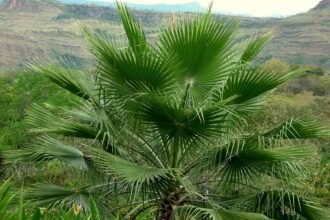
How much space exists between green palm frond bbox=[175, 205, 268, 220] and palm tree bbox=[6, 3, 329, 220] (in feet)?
0.04

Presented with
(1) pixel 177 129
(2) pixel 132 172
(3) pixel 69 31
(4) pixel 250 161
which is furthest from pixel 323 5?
(2) pixel 132 172

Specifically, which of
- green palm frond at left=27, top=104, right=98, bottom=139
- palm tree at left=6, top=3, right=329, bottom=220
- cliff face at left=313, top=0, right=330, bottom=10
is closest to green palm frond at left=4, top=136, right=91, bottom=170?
palm tree at left=6, top=3, right=329, bottom=220

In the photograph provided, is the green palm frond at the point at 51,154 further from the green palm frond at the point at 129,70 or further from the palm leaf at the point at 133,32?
the palm leaf at the point at 133,32

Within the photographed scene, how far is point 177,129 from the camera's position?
5.64 metres

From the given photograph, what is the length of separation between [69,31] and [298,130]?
9720 cm

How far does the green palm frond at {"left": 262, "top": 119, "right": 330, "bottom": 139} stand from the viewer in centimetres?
615

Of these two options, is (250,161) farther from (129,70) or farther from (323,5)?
(323,5)

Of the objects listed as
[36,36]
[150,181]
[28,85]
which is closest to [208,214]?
[150,181]

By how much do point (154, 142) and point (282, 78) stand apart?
1465mm

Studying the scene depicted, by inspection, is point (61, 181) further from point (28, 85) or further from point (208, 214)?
point (208, 214)

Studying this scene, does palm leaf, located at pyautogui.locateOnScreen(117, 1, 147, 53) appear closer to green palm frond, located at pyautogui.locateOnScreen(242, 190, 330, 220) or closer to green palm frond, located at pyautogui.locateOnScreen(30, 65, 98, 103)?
green palm frond, located at pyautogui.locateOnScreen(30, 65, 98, 103)

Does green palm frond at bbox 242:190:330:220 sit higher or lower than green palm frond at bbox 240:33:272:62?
lower

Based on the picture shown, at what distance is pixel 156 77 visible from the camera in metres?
5.47

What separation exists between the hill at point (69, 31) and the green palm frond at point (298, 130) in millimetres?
63914
